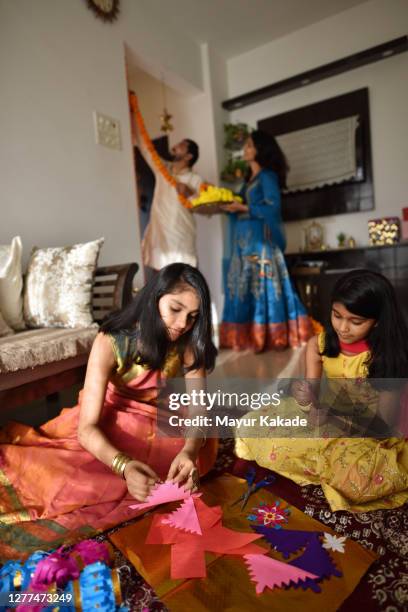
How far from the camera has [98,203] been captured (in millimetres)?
2580

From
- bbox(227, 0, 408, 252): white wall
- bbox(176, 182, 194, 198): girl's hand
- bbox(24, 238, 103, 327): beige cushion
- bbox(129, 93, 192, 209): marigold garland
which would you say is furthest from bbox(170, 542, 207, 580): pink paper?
bbox(227, 0, 408, 252): white wall

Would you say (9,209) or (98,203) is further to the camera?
(98,203)

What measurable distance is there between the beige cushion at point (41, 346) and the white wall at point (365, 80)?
2906 millimetres

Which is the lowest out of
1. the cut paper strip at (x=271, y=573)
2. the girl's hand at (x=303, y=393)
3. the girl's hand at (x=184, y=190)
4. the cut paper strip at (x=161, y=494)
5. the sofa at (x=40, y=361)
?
the cut paper strip at (x=271, y=573)

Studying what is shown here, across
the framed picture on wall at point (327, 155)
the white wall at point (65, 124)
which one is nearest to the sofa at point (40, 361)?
the white wall at point (65, 124)

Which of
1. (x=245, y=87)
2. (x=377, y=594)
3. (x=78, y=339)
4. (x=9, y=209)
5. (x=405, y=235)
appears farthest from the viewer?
(x=245, y=87)

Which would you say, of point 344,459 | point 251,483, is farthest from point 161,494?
point 344,459

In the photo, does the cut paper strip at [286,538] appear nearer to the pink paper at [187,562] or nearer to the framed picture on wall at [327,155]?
the pink paper at [187,562]

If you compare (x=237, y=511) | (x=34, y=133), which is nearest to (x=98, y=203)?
(x=34, y=133)

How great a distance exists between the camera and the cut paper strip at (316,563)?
775mm

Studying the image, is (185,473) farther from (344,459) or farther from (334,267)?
(334,267)

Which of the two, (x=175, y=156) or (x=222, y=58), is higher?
(x=222, y=58)

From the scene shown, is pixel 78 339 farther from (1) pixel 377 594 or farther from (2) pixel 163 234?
(2) pixel 163 234

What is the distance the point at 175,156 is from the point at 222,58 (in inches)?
60.1
